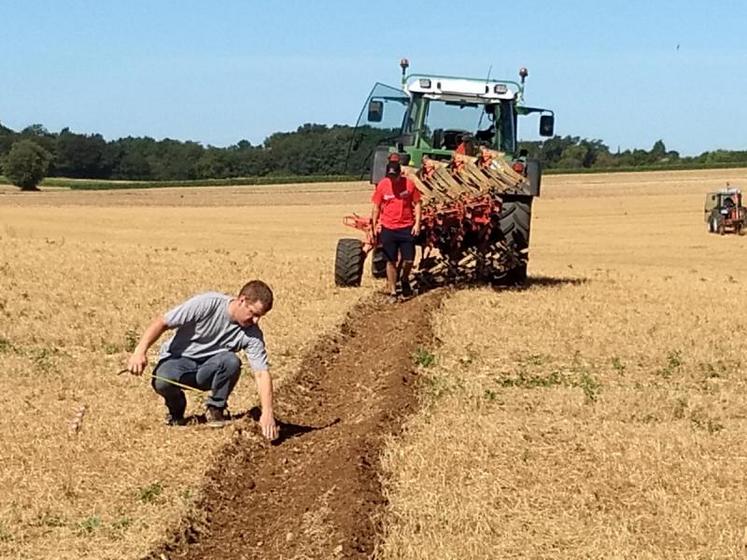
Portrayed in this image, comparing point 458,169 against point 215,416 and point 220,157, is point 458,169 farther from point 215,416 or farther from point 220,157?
point 220,157

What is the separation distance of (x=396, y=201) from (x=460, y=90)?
10.1ft

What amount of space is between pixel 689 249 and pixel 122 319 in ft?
66.6

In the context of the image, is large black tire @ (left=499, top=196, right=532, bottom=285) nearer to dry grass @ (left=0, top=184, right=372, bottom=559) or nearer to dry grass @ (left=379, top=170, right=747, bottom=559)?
dry grass @ (left=379, top=170, right=747, bottom=559)

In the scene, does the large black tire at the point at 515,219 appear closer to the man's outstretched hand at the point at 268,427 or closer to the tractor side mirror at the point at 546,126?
the tractor side mirror at the point at 546,126

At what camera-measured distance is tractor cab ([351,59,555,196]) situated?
1717 cm

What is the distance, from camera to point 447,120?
58.1ft

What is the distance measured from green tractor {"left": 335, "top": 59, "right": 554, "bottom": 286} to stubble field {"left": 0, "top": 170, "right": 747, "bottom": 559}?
0.64m

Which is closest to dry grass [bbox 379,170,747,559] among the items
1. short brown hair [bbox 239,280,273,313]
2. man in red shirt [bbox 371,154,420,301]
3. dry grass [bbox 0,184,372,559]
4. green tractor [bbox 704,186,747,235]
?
man in red shirt [bbox 371,154,420,301]

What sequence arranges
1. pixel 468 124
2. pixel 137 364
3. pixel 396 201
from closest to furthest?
pixel 137 364 < pixel 396 201 < pixel 468 124

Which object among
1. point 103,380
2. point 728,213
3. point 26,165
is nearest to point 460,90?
point 103,380

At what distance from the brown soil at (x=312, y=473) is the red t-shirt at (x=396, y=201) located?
13.2 feet

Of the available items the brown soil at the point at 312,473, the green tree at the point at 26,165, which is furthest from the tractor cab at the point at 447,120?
the green tree at the point at 26,165

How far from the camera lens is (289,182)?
74500 mm

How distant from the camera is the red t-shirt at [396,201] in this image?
15164mm
